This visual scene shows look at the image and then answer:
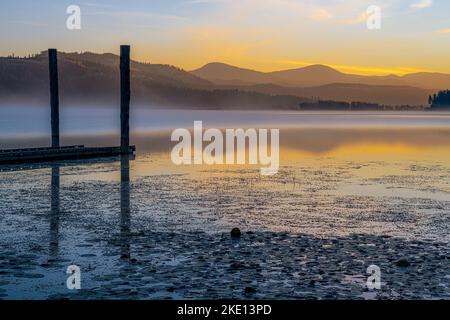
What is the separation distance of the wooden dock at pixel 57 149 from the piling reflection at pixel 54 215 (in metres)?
4.25

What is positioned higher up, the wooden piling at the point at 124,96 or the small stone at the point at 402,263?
the wooden piling at the point at 124,96

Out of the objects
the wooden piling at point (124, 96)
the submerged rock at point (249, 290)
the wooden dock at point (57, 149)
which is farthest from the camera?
the wooden piling at point (124, 96)

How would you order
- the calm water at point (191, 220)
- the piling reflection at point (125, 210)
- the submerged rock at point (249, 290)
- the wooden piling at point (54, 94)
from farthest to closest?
the wooden piling at point (54, 94), the piling reflection at point (125, 210), the calm water at point (191, 220), the submerged rock at point (249, 290)

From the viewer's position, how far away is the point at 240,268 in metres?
9.70

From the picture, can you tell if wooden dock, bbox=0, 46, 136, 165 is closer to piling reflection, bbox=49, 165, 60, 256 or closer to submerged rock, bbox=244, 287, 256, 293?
piling reflection, bbox=49, 165, 60, 256

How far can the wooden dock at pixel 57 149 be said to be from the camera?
26.3 metres

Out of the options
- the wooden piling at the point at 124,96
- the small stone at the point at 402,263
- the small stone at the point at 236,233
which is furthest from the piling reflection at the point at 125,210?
the wooden piling at the point at 124,96

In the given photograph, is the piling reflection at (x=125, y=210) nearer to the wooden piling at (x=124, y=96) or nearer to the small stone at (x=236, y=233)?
the small stone at (x=236, y=233)

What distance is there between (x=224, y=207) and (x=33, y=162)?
44.4 ft

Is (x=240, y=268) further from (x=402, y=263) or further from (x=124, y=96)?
(x=124, y=96)

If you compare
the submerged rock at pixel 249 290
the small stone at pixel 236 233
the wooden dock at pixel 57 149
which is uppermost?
the wooden dock at pixel 57 149

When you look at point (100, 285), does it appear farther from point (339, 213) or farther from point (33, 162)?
point (33, 162)

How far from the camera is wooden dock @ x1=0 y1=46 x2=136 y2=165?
A: 86.2 ft
